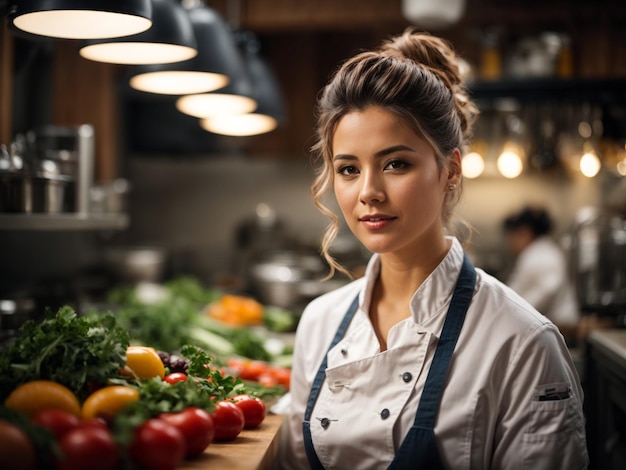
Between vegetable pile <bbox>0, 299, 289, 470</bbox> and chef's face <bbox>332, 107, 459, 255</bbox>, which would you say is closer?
vegetable pile <bbox>0, 299, 289, 470</bbox>

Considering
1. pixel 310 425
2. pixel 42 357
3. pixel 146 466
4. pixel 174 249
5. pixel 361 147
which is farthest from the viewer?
pixel 174 249

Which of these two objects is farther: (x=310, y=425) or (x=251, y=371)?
(x=251, y=371)

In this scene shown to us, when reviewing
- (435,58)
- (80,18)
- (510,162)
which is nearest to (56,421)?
(80,18)

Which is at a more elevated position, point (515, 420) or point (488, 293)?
point (488, 293)

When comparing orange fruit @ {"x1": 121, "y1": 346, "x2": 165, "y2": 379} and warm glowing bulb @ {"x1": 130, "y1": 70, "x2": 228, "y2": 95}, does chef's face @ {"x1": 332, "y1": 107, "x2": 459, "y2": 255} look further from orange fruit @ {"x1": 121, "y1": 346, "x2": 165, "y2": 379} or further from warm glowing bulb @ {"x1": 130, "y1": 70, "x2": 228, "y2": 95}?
warm glowing bulb @ {"x1": 130, "y1": 70, "x2": 228, "y2": 95}

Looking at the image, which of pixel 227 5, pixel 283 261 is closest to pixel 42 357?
pixel 283 261

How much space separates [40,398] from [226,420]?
0.43 m

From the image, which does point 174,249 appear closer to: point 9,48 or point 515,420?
point 9,48

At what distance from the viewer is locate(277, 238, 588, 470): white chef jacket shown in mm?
1650

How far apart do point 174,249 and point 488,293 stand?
17.8 feet

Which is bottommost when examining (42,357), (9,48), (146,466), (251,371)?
(251,371)

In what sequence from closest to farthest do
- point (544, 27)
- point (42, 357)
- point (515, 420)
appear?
point (42, 357), point (515, 420), point (544, 27)

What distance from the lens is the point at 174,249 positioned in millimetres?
6941

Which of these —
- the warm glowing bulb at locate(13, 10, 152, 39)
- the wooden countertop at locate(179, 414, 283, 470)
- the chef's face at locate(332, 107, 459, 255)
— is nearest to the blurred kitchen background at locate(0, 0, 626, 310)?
the warm glowing bulb at locate(13, 10, 152, 39)
